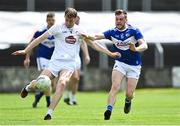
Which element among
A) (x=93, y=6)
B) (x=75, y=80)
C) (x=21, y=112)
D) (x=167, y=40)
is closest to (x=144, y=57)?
(x=167, y=40)

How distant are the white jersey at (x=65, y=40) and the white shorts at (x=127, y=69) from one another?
1.22 metres

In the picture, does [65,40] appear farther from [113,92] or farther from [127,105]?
[127,105]

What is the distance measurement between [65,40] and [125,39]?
1.43 meters

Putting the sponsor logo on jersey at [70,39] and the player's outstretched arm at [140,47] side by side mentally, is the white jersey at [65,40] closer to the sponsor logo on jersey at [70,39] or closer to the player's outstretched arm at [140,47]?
the sponsor logo on jersey at [70,39]

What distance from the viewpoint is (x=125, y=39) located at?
750 inches

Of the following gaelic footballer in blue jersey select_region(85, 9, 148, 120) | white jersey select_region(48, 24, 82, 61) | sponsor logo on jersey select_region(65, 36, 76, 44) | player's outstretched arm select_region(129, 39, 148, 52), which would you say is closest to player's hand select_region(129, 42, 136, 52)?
player's outstretched arm select_region(129, 39, 148, 52)

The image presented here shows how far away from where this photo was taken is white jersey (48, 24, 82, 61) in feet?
60.8

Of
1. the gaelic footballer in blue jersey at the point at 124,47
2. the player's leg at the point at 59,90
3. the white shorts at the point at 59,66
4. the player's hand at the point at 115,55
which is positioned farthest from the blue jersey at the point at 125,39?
the player's leg at the point at 59,90

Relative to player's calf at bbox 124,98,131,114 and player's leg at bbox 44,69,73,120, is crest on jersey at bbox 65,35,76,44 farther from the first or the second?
player's calf at bbox 124,98,131,114

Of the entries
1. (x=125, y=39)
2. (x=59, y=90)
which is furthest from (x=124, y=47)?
(x=59, y=90)

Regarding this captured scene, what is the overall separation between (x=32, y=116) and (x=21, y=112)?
6.09 feet

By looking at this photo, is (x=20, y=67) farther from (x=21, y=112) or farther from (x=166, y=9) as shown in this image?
(x=21, y=112)

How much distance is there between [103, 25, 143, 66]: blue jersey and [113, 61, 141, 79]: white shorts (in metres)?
0.09

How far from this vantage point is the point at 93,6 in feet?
142
